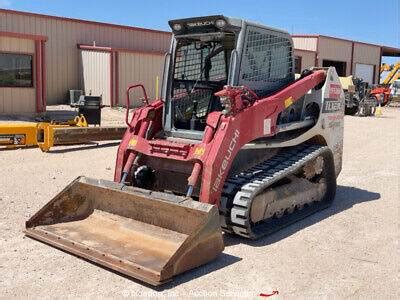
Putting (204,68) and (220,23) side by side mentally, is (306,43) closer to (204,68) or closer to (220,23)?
(204,68)

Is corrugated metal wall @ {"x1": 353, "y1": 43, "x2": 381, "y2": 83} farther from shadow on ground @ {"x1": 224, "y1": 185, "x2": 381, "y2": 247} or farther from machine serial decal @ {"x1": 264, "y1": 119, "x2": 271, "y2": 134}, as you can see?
machine serial decal @ {"x1": 264, "y1": 119, "x2": 271, "y2": 134}

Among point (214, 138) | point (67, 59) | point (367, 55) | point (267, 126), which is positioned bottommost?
point (214, 138)

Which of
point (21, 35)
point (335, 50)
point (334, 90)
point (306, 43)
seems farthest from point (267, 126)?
point (335, 50)

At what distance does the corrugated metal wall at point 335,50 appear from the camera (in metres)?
34.4

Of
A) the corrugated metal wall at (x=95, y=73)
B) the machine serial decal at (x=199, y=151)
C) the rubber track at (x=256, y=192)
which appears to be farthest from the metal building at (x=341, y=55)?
the machine serial decal at (x=199, y=151)

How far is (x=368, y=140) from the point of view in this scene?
15.3 meters

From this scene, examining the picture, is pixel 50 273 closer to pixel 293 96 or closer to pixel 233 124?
pixel 233 124

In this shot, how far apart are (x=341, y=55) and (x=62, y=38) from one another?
70.5 feet

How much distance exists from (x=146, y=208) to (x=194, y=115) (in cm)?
160

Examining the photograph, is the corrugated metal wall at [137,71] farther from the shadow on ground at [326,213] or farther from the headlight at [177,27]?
the headlight at [177,27]

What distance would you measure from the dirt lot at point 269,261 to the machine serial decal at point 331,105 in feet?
4.34

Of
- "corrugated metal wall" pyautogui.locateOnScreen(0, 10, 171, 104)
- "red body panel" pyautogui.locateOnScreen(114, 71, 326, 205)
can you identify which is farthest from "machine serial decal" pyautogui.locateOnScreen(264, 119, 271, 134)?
"corrugated metal wall" pyautogui.locateOnScreen(0, 10, 171, 104)

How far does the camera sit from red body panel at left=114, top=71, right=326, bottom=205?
17.5 feet

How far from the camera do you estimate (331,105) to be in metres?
7.41
